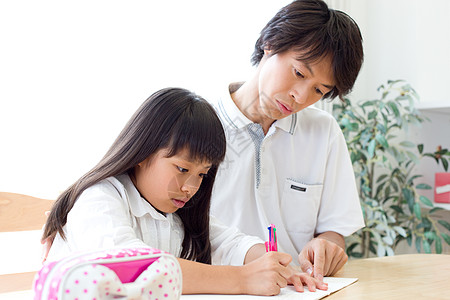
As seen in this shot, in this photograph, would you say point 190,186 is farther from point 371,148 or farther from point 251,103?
point 371,148

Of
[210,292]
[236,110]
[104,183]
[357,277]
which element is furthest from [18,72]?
[357,277]

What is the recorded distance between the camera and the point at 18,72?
1660mm

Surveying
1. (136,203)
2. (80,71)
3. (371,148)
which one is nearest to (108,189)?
(136,203)

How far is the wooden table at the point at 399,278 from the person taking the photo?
94cm

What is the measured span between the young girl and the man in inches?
14.2

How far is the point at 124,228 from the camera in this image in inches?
33.7

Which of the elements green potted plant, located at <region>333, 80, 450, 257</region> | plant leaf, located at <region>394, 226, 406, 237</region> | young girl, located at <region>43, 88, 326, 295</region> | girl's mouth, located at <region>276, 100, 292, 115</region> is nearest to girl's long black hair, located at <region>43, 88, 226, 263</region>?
young girl, located at <region>43, 88, 326, 295</region>

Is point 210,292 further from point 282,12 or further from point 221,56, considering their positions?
point 221,56

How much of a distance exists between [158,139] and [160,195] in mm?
113

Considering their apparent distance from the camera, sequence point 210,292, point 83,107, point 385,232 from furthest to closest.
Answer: point 385,232 < point 83,107 < point 210,292

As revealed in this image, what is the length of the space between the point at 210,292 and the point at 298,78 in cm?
65

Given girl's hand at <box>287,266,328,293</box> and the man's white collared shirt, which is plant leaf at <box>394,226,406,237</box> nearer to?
the man's white collared shirt

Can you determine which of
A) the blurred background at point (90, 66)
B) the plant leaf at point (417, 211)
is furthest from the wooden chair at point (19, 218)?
the plant leaf at point (417, 211)

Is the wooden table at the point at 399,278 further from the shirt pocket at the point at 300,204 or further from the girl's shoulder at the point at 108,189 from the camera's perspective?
the girl's shoulder at the point at 108,189
